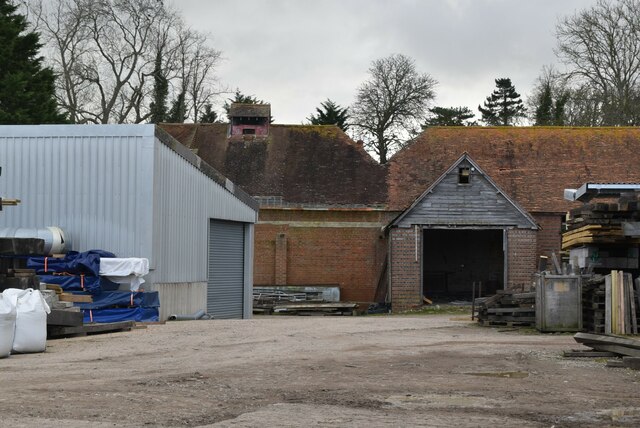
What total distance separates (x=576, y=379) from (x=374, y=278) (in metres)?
29.9

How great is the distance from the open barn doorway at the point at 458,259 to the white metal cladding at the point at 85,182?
22.7 m

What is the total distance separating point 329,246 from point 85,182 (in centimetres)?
1907

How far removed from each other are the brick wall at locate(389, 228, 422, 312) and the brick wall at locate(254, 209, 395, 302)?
3.33m

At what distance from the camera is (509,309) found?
22375 mm

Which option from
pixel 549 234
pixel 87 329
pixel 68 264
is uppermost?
pixel 549 234

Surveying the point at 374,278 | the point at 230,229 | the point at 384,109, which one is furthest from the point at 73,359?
the point at 384,109

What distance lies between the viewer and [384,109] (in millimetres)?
60781

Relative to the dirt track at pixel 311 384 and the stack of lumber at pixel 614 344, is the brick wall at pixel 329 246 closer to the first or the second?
the dirt track at pixel 311 384

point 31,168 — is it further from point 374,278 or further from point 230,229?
point 374,278

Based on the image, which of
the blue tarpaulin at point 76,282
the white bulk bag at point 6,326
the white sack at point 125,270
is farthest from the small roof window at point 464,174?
the white bulk bag at point 6,326

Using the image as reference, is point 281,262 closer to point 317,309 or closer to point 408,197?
point 317,309

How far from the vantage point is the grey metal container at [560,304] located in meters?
20.5

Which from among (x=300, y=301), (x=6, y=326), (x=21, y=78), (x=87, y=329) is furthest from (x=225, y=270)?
(x=21, y=78)

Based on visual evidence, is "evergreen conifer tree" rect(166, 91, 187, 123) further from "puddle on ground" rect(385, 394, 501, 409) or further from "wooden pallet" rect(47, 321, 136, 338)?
"puddle on ground" rect(385, 394, 501, 409)
